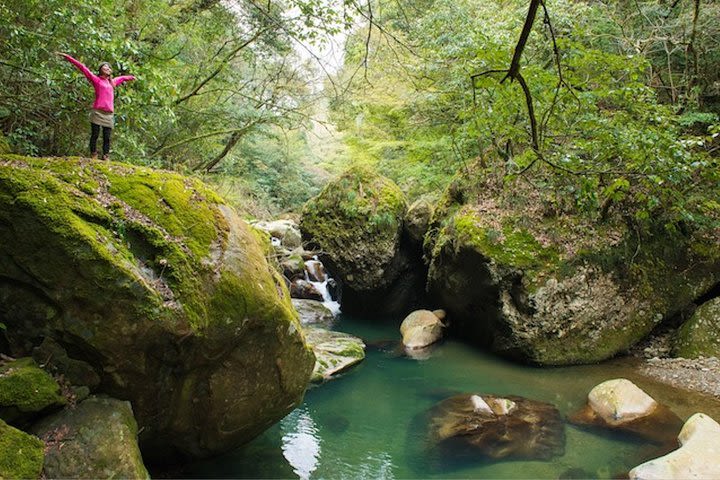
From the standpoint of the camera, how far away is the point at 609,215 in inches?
352

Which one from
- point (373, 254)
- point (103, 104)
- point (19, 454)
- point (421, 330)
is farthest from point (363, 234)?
point (19, 454)

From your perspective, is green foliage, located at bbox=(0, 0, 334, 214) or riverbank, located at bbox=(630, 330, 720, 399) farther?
riverbank, located at bbox=(630, 330, 720, 399)

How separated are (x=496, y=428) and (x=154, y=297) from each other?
4.59 meters

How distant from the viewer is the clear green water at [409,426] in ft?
16.8

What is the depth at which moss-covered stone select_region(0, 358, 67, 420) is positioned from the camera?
311 cm

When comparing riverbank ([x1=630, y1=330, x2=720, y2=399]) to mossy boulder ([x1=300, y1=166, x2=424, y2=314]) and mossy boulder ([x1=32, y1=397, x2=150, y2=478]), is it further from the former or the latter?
mossy boulder ([x1=32, y1=397, x2=150, y2=478])

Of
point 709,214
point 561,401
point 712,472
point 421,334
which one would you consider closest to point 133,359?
point 712,472

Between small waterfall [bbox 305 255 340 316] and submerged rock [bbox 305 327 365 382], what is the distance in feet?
11.1

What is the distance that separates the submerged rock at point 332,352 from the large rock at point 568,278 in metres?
2.64

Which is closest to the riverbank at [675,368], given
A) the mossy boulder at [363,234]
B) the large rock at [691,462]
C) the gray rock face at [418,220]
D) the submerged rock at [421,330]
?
the large rock at [691,462]

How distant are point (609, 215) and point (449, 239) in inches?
124

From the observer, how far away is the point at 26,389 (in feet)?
10.5

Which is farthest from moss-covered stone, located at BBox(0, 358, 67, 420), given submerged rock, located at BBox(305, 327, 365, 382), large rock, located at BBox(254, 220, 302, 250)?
large rock, located at BBox(254, 220, 302, 250)

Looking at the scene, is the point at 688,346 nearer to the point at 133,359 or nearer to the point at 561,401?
the point at 561,401
